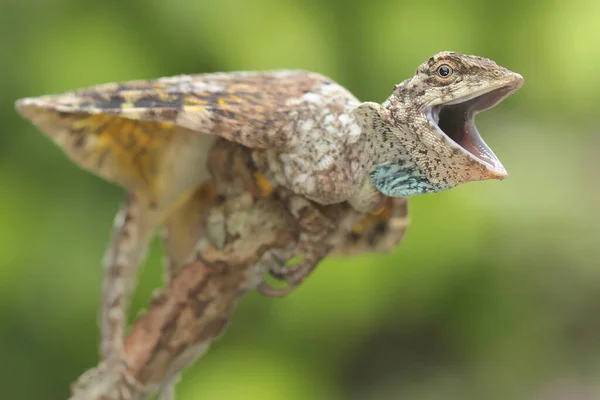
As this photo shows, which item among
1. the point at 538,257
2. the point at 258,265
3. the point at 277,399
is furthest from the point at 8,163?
the point at 538,257

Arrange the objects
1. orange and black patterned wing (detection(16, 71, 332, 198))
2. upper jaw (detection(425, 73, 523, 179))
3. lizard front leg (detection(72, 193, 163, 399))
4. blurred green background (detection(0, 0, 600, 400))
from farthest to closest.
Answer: blurred green background (detection(0, 0, 600, 400)), lizard front leg (detection(72, 193, 163, 399)), orange and black patterned wing (detection(16, 71, 332, 198)), upper jaw (detection(425, 73, 523, 179))

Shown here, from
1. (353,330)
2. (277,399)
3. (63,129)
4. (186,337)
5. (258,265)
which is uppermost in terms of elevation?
(63,129)

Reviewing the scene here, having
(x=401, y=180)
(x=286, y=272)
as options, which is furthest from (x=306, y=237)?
(x=401, y=180)

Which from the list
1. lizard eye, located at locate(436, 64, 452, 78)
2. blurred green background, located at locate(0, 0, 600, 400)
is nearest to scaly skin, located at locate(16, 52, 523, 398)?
lizard eye, located at locate(436, 64, 452, 78)

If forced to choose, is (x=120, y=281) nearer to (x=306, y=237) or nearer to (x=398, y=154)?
(x=306, y=237)

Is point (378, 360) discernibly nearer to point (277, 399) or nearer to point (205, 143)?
point (277, 399)

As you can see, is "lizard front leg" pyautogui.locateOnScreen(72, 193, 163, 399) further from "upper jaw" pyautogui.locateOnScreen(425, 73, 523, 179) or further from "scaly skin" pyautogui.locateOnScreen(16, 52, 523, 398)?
"upper jaw" pyautogui.locateOnScreen(425, 73, 523, 179)
